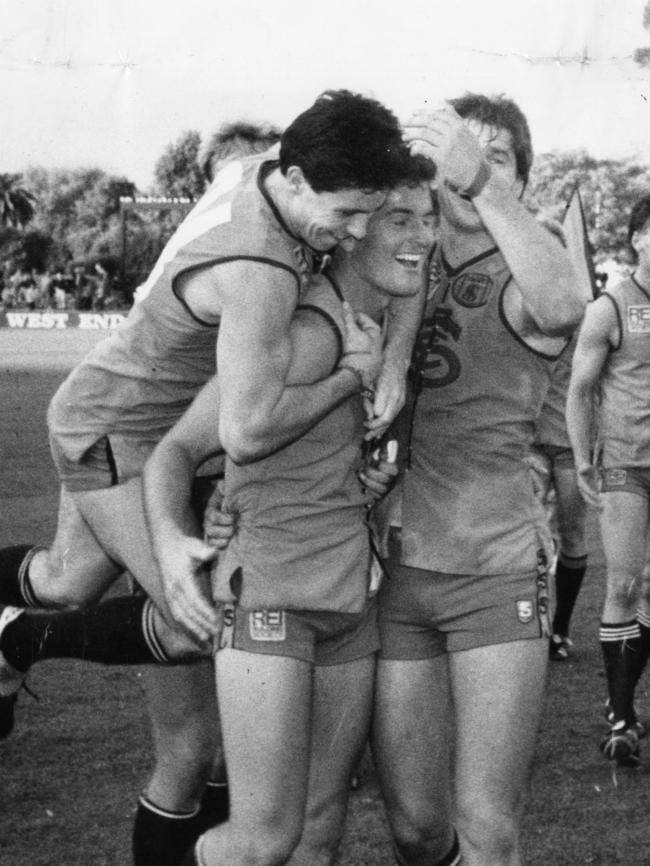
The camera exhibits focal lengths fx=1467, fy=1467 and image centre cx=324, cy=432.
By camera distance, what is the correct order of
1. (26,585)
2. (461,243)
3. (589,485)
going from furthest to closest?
1. (589,485)
2. (26,585)
3. (461,243)

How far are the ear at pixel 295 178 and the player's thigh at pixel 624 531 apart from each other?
262 centimetres

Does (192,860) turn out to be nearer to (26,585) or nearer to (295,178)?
(295,178)

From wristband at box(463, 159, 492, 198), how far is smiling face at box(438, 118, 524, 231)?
0.26 metres

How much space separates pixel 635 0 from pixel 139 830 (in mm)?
3922

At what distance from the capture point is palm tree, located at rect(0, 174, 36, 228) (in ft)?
171

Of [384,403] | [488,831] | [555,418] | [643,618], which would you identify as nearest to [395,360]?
[384,403]

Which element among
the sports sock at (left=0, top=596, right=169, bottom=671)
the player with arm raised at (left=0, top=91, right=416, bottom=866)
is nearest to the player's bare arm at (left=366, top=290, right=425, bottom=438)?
the player with arm raised at (left=0, top=91, right=416, bottom=866)

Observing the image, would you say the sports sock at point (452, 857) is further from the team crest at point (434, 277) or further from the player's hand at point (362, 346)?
the team crest at point (434, 277)

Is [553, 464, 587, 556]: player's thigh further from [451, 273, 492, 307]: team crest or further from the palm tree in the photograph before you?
the palm tree

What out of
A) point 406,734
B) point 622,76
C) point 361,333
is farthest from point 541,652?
point 622,76

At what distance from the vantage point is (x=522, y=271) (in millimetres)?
3225

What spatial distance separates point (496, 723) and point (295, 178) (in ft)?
4.16

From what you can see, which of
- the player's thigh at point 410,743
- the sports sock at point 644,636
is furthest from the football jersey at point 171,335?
the sports sock at point 644,636

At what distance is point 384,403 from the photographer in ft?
10.6
